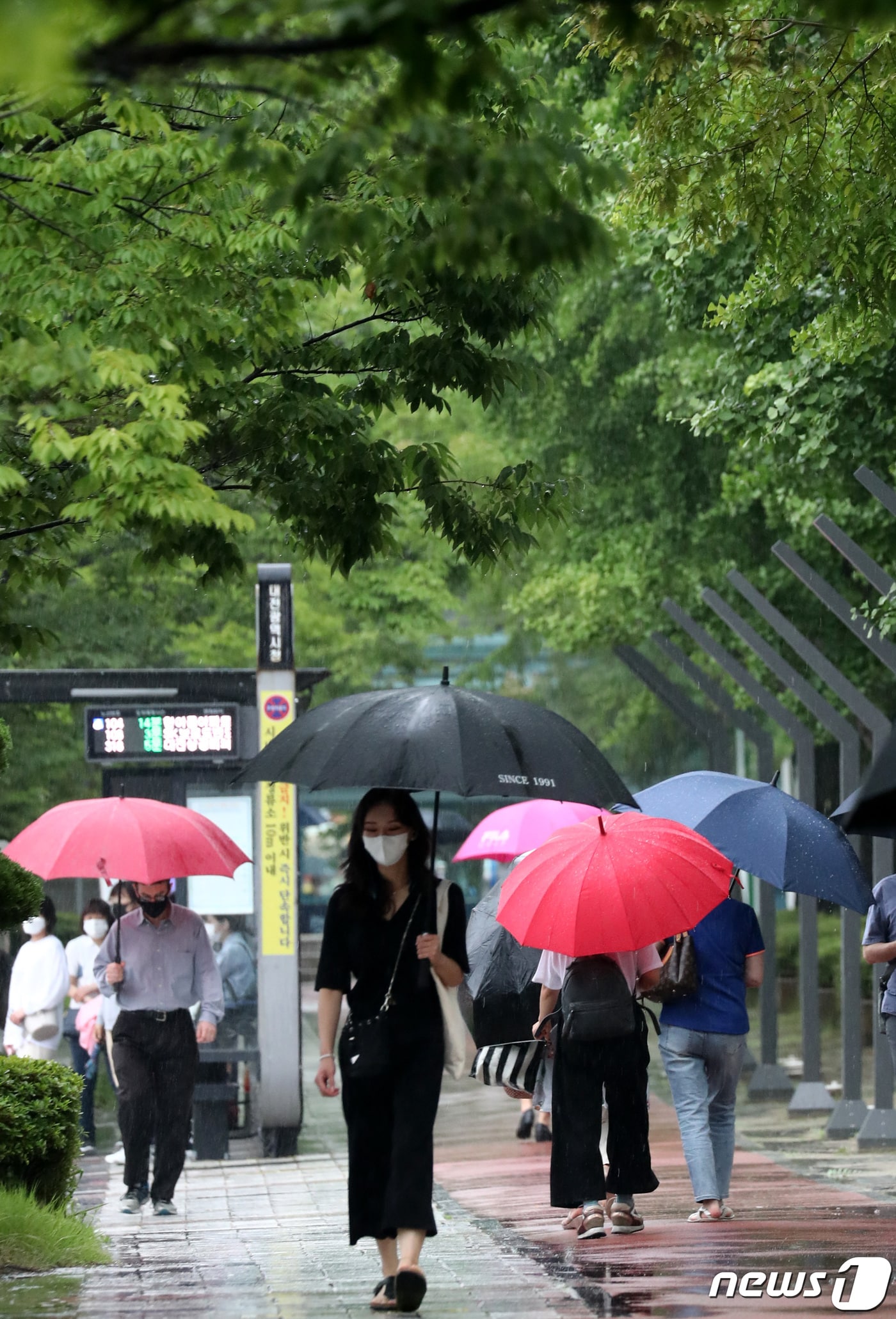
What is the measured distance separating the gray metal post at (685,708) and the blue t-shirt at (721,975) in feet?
26.7

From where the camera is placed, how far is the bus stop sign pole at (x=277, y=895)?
13859 millimetres

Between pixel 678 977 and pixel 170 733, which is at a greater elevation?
pixel 170 733

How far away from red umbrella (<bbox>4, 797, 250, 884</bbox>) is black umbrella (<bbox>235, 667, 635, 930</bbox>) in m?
2.75

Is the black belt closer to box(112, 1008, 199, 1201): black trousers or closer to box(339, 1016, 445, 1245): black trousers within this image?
box(112, 1008, 199, 1201): black trousers

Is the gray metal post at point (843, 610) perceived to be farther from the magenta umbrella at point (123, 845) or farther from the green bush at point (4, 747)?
the green bush at point (4, 747)

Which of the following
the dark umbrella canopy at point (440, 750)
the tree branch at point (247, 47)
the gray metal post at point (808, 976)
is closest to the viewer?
the tree branch at point (247, 47)

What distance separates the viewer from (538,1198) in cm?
1057

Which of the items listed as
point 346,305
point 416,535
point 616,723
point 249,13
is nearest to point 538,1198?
point 249,13

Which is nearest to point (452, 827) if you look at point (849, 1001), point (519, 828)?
point (849, 1001)

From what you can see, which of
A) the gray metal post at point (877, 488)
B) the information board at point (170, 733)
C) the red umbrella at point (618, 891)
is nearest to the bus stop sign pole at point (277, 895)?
the information board at point (170, 733)

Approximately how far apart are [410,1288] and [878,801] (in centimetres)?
302

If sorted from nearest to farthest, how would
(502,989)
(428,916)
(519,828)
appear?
(428,916), (502,989), (519,828)

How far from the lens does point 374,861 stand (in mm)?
6945

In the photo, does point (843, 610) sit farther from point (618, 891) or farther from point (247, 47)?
point (247, 47)
